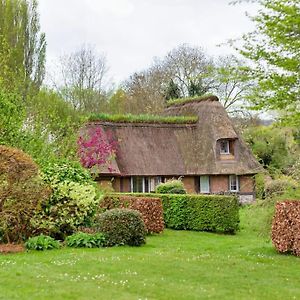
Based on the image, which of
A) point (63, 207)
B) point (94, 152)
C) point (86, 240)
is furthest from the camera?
point (94, 152)

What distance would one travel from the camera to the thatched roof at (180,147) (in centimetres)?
3459

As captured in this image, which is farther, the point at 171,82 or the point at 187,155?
the point at 171,82

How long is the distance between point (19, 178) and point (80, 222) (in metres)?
2.41

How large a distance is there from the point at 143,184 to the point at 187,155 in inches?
146

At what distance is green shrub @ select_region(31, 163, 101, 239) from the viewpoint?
1551cm

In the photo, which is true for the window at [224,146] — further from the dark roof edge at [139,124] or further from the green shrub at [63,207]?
the green shrub at [63,207]

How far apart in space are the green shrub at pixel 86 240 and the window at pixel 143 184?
1976 cm

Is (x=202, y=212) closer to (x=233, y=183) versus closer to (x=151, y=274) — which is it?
(x=151, y=274)

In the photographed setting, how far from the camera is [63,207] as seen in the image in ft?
51.9

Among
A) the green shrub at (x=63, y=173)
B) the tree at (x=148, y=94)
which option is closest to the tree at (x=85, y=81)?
the tree at (x=148, y=94)

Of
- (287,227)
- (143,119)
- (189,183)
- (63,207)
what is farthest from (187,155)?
(287,227)

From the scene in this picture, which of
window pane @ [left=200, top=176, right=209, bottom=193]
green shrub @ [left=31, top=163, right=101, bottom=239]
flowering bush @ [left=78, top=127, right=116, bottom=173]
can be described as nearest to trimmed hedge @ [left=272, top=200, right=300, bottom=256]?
green shrub @ [left=31, top=163, right=101, bottom=239]

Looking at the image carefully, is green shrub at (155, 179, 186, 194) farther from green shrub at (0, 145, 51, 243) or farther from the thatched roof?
green shrub at (0, 145, 51, 243)

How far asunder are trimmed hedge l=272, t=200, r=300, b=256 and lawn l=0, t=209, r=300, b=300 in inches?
12.8
